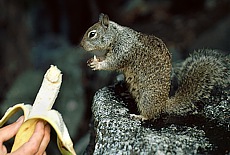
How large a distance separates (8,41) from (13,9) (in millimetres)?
484

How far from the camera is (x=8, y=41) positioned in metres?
5.73

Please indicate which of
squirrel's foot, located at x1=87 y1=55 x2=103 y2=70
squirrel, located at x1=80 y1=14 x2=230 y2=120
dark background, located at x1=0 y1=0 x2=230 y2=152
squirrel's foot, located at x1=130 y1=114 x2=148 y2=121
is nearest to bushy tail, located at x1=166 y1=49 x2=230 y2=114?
squirrel, located at x1=80 y1=14 x2=230 y2=120

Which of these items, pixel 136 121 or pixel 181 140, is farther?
pixel 136 121

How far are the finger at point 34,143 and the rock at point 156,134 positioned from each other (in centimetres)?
22

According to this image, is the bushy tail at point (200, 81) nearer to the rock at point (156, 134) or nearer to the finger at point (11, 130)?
the rock at point (156, 134)

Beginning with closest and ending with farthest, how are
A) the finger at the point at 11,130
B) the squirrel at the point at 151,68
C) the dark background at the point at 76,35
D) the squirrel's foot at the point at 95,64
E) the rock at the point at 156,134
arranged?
the rock at the point at 156,134, the finger at the point at 11,130, the squirrel at the point at 151,68, the squirrel's foot at the point at 95,64, the dark background at the point at 76,35

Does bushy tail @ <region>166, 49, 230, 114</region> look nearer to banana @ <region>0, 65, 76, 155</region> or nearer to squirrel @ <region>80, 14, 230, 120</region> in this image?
squirrel @ <region>80, 14, 230, 120</region>

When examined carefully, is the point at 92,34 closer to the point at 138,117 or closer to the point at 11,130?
the point at 138,117

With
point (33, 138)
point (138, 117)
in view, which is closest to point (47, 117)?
point (33, 138)

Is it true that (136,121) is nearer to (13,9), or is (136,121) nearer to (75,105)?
(75,105)

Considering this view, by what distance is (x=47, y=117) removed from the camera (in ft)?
6.43

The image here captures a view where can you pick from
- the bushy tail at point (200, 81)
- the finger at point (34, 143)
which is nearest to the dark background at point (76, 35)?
the bushy tail at point (200, 81)

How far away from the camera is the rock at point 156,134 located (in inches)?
71.6

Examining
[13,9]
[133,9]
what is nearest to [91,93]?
[13,9]
